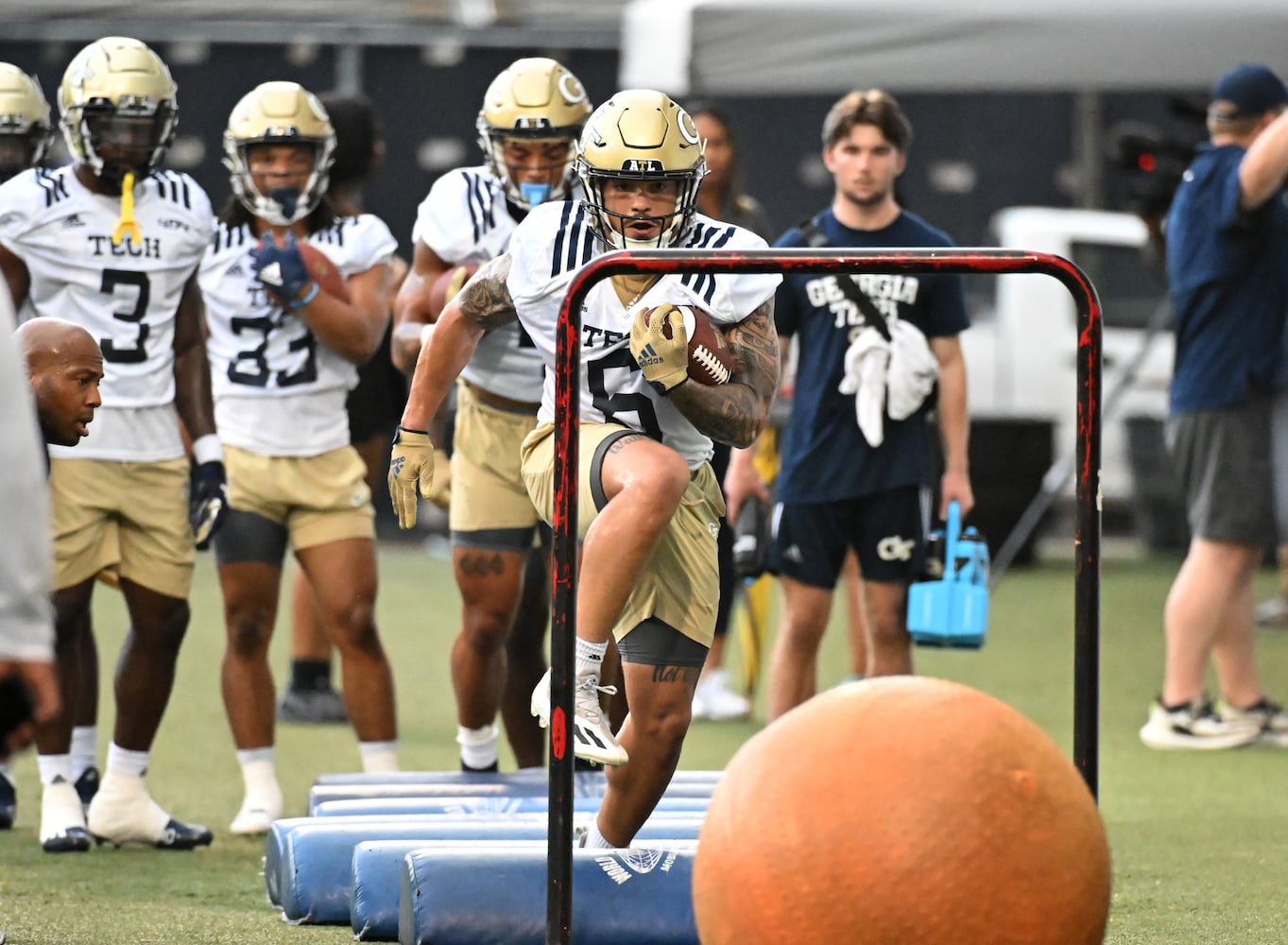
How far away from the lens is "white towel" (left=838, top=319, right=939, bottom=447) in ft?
22.7

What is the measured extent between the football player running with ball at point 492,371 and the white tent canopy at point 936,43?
130 inches

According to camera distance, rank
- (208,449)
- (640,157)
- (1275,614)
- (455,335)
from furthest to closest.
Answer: (1275,614), (208,449), (455,335), (640,157)

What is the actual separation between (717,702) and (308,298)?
3225mm

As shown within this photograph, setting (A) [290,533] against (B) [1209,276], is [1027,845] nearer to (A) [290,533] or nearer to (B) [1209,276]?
(A) [290,533]

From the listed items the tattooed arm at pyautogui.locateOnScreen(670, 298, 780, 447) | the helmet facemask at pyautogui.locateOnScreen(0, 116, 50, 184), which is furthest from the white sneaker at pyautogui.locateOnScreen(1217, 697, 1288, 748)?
the helmet facemask at pyautogui.locateOnScreen(0, 116, 50, 184)

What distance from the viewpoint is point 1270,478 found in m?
8.12

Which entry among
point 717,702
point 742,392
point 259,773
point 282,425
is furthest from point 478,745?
point 717,702

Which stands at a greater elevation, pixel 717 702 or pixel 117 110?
pixel 117 110

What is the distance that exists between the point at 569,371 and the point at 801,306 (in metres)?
3.17

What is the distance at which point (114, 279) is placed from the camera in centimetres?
624

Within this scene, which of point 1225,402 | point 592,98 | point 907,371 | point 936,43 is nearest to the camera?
point 907,371

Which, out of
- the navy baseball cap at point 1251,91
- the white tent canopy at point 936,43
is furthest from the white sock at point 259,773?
the navy baseball cap at point 1251,91

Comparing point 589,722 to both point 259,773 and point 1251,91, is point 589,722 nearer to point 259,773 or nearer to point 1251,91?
point 259,773

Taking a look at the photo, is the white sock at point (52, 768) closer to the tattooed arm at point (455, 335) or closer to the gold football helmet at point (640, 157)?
the tattooed arm at point (455, 335)
